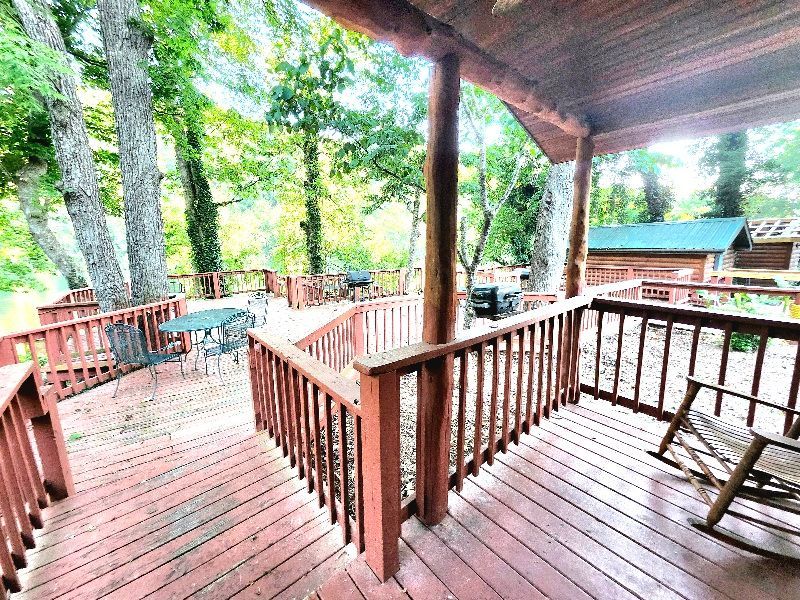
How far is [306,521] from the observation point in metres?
1.93

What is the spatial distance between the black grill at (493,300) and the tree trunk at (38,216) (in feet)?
40.9

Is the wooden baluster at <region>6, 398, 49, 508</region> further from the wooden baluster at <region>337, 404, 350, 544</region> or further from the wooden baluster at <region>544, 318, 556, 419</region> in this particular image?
the wooden baluster at <region>544, 318, 556, 419</region>

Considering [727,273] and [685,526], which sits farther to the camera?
[727,273]

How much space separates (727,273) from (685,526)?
10.5 meters

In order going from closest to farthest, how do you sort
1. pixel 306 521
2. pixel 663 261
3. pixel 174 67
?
pixel 306 521 → pixel 174 67 → pixel 663 261

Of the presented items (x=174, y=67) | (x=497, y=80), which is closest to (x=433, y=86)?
(x=497, y=80)

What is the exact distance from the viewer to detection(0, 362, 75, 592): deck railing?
64.4 inches

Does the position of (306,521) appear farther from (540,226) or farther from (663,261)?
(663,261)

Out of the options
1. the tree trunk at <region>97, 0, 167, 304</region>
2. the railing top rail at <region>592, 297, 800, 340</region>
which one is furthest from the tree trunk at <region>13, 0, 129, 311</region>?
the railing top rail at <region>592, 297, 800, 340</region>

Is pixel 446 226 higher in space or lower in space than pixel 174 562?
higher

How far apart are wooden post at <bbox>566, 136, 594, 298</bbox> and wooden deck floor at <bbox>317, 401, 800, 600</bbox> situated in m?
1.55

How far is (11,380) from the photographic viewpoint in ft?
6.08

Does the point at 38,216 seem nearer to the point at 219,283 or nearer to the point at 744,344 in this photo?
the point at 219,283

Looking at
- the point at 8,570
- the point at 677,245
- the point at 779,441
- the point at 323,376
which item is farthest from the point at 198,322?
the point at 677,245
